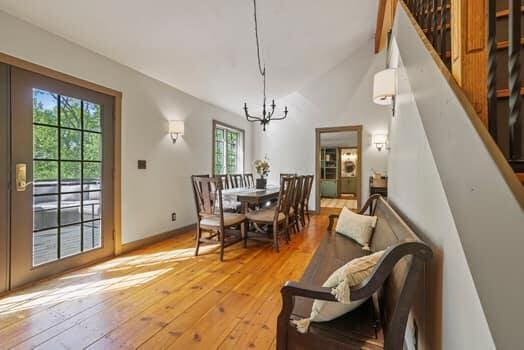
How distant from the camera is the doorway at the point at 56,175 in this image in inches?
93.3

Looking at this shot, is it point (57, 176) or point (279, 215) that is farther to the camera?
point (279, 215)

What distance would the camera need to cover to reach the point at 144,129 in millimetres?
3719

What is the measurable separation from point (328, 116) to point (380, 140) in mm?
1309

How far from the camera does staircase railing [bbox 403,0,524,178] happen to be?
0.64 metres

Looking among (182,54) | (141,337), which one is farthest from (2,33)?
(141,337)

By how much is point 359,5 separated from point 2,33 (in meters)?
4.24

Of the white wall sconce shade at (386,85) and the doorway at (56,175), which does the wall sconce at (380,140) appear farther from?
Answer: the doorway at (56,175)

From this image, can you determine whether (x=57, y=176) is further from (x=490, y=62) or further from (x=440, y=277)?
(x=490, y=62)

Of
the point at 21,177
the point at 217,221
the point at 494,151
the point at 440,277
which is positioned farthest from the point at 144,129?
the point at 494,151

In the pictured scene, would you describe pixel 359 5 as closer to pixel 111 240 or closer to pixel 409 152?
pixel 409 152

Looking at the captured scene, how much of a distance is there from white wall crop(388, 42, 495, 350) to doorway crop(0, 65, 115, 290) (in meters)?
3.22

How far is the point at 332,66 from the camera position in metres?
5.72

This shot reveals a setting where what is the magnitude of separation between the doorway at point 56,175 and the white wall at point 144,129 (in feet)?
0.67

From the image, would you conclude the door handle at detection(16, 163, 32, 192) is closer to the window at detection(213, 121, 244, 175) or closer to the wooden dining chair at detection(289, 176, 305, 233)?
the wooden dining chair at detection(289, 176, 305, 233)
